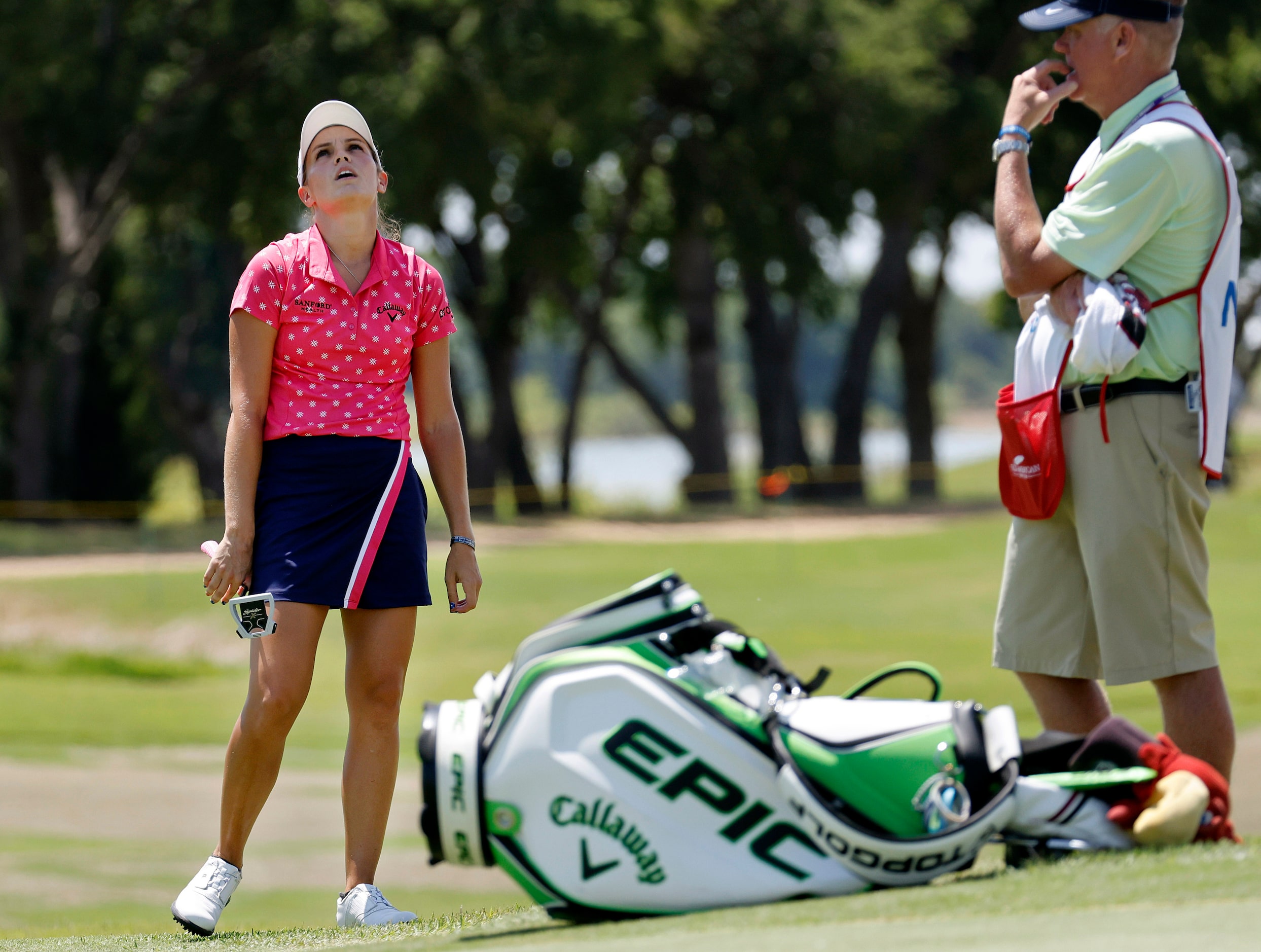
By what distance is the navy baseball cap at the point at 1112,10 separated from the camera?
3730 mm

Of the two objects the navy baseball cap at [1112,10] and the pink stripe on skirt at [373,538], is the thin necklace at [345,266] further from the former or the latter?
the navy baseball cap at [1112,10]

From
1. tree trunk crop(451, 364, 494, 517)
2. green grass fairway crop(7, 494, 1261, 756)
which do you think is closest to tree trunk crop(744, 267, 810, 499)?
tree trunk crop(451, 364, 494, 517)

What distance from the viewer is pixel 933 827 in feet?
10.4

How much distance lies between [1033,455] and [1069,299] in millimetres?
366

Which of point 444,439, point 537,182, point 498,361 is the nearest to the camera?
point 444,439

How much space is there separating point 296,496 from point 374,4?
20.6 metres

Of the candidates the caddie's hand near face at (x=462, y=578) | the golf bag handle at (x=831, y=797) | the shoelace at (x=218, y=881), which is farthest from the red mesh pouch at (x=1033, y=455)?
the shoelace at (x=218, y=881)

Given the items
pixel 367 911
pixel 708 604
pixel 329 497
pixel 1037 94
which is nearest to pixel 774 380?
pixel 708 604

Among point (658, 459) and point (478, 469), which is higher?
point (478, 469)

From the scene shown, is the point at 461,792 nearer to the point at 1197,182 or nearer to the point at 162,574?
the point at 1197,182

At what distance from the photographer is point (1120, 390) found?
11.9 feet

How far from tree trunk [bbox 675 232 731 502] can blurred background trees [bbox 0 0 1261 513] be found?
69mm

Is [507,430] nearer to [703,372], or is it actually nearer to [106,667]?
[703,372]

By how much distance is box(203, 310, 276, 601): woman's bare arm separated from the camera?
3.72m
